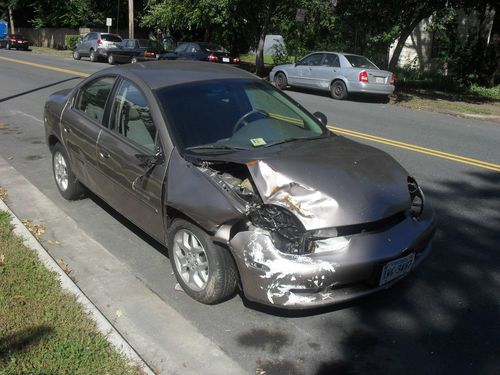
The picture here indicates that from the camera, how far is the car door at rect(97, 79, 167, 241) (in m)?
4.07

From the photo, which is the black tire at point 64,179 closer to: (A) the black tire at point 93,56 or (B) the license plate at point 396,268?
(B) the license plate at point 396,268

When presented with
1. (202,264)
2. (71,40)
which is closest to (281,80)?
(202,264)

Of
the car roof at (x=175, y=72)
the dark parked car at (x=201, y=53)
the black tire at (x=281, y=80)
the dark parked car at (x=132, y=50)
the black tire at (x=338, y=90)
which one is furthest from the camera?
the dark parked car at (x=132, y=50)

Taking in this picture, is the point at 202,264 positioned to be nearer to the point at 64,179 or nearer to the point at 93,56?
the point at 64,179

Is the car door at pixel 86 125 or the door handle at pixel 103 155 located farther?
the car door at pixel 86 125

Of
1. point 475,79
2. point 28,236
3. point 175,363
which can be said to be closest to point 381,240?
point 175,363

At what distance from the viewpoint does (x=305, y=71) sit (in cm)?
1791

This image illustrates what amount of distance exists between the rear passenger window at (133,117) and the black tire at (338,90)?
12.6 metres

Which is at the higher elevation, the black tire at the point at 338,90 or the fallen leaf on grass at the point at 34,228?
the black tire at the point at 338,90

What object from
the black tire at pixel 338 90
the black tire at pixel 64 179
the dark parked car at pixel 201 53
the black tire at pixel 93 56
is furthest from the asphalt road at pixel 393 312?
the black tire at pixel 93 56

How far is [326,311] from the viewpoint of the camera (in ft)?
12.4

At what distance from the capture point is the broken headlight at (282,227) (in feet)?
10.8

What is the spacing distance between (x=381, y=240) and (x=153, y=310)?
1.68 meters

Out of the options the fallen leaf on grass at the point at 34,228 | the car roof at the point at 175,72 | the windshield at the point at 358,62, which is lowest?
the fallen leaf on grass at the point at 34,228
